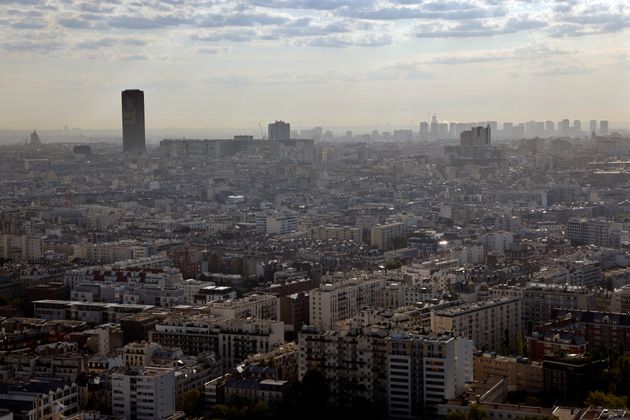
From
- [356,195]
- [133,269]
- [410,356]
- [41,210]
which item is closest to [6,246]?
[133,269]

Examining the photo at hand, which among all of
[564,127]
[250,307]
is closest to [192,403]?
[250,307]

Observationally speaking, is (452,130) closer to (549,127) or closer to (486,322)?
(549,127)

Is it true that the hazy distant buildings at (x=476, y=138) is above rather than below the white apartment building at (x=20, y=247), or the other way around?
above

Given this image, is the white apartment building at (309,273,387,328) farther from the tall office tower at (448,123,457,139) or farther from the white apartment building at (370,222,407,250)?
the tall office tower at (448,123,457,139)

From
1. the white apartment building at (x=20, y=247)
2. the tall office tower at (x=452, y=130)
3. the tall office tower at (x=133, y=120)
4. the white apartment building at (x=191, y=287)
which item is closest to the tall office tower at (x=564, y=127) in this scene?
the tall office tower at (x=452, y=130)

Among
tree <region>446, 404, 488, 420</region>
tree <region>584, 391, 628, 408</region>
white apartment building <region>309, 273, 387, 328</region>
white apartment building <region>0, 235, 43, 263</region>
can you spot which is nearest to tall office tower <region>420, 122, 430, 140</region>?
white apartment building <region>0, 235, 43, 263</region>

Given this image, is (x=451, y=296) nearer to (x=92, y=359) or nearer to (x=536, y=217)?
(x=92, y=359)

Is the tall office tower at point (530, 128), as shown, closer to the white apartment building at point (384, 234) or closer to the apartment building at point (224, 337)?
the white apartment building at point (384, 234)
